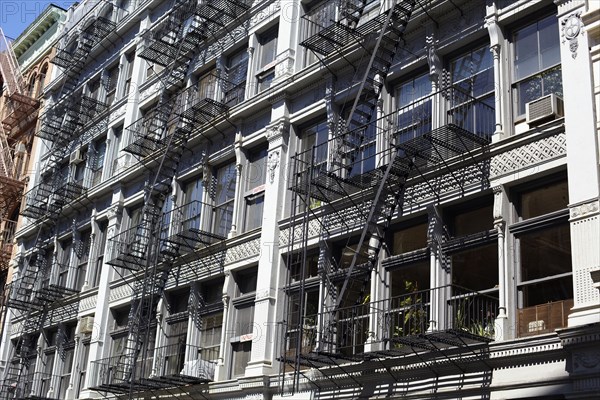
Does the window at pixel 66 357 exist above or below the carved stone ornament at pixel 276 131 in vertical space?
below

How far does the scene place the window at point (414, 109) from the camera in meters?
19.6

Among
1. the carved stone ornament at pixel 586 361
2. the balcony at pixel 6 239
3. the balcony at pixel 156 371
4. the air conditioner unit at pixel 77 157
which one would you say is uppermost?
the air conditioner unit at pixel 77 157

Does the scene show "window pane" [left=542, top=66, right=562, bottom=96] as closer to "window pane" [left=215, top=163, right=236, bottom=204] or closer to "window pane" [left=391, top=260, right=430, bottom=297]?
"window pane" [left=391, top=260, right=430, bottom=297]

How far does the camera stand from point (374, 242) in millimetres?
19547

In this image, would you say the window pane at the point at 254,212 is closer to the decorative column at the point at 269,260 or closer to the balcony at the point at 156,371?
the decorative column at the point at 269,260

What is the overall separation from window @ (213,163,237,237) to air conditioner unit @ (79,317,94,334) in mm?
7429

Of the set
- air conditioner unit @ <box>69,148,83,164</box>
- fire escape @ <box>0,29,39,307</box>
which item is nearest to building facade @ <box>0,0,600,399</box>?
air conditioner unit @ <box>69,148,83,164</box>

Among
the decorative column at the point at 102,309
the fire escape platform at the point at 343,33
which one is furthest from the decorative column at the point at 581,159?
the decorative column at the point at 102,309

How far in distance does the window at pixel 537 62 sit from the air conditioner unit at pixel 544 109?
1.28 ft

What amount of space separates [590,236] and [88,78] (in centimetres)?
2852

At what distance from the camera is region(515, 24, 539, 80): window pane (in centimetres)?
1756

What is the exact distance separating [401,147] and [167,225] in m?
12.0

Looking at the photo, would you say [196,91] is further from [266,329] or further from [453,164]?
[453,164]

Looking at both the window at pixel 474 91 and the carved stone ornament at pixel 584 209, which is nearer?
the carved stone ornament at pixel 584 209
